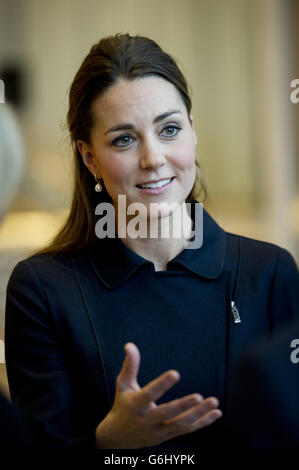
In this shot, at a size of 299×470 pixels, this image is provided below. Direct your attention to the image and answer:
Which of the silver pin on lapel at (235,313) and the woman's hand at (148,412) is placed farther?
the silver pin on lapel at (235,313)

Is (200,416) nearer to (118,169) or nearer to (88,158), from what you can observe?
(118,169)

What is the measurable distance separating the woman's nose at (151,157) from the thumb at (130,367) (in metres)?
0.46

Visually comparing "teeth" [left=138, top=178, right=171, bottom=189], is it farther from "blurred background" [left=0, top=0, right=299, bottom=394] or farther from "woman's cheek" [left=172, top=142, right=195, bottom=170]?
"blurred background" [left=0, top=0, right=299, bottom=394]

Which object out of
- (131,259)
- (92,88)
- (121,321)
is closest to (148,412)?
(121,321)

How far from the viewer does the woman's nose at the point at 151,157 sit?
1.42 m

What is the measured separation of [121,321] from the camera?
58.5 inches

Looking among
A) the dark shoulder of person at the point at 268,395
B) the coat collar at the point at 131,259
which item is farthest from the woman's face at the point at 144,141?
the dark shoulder of person at the point at 268,395

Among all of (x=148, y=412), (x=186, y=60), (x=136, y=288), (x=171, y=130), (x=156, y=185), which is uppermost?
(x=186, y=60)

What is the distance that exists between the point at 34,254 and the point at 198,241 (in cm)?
38

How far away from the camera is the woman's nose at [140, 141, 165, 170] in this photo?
4.66 feet

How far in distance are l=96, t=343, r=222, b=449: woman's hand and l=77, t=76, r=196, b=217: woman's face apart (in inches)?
18.8

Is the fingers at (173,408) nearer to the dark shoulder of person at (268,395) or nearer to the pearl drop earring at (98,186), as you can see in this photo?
the dark shoulder of person at (268,395)

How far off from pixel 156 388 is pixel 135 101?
659 millimetres

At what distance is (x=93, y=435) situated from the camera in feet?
4.14
